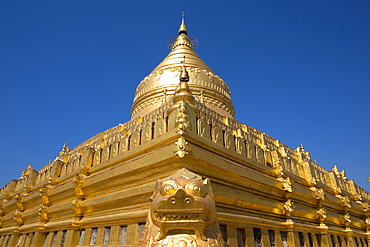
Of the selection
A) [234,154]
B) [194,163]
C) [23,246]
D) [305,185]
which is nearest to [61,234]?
[23,246]

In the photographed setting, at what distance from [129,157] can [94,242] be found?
2825mm

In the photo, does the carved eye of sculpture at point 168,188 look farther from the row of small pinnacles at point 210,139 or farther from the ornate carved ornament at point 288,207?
the ornate carved ornament at point 288,207

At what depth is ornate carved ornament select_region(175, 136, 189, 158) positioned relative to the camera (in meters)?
6.15

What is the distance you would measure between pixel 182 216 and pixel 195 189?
1.50ft

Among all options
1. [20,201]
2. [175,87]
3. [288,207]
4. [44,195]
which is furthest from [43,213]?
[175,87]

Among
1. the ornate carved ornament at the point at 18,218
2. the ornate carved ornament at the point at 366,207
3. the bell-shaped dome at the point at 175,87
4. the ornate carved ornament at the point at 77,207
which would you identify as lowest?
the ornate carved ornament at the point at 77,207

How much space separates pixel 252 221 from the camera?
758 centimetres

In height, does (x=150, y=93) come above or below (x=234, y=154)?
above

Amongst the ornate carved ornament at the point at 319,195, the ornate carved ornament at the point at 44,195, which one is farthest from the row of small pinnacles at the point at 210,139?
the ornate carved ornament at the point at 44,195

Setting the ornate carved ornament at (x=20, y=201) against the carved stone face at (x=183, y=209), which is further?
the ornate carved ornament at (x=20, y=201)

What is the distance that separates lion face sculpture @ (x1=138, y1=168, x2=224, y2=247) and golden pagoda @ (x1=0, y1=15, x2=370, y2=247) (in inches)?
0.6

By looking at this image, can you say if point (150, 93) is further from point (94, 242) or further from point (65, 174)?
point (94, 242)

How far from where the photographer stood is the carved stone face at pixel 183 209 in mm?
4059

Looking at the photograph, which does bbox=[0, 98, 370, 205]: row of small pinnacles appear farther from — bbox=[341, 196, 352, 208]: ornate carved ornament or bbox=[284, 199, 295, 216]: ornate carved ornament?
bbox=[284, 199, 295, 216]: ornate carved ornament
